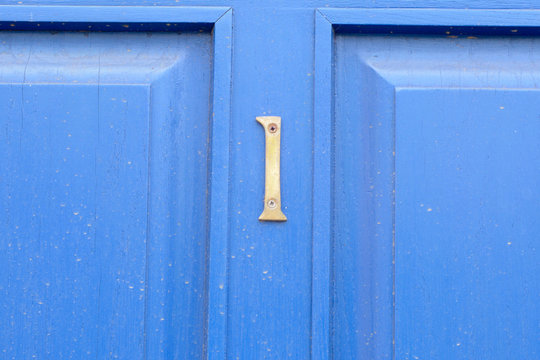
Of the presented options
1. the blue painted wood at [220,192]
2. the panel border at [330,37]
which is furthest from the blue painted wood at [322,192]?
the blue painted wood at [220,192]

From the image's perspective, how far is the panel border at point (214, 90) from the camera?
758 millimetres

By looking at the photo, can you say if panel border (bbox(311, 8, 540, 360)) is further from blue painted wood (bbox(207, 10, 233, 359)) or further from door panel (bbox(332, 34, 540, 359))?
blue painted wood (bbox(207, 10, 233, 359))

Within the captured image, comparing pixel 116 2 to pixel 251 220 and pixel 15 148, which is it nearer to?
pixel 15 148

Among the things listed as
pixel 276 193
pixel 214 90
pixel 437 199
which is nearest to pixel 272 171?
pixel 276 193

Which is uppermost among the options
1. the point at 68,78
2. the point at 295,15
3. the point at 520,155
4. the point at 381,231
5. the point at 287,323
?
the point at 295,15

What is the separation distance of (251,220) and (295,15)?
0.37 m

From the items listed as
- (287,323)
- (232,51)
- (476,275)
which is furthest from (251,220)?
(476,275)

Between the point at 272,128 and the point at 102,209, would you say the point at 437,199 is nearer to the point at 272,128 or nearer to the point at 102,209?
the point at 272,128

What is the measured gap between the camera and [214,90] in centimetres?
78

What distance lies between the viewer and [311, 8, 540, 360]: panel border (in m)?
0.77

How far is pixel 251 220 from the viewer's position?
2.55ft

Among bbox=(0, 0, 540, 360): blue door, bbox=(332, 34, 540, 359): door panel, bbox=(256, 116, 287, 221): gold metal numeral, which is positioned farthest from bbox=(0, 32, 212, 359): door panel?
bbox=(332, 34, 540, 359): door panel

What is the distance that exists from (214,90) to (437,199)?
44 cm

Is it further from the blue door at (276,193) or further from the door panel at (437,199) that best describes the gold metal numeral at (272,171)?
the door panel at (437,199)
